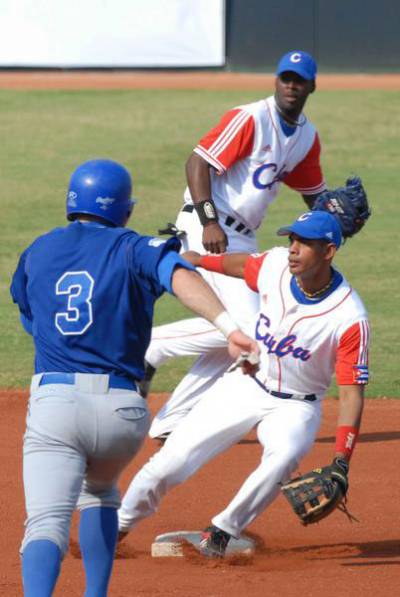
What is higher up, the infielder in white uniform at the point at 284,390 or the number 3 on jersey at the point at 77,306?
the number 3 on jersey at the point at 77,306

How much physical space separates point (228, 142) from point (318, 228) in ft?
5.69

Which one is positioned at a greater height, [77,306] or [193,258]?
[77,306]

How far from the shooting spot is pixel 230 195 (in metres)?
7.35

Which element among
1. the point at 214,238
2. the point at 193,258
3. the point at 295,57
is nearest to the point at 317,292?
the point at 193,258

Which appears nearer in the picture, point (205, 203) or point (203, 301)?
point (203, 301)

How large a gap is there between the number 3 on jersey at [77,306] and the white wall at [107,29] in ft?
61.0

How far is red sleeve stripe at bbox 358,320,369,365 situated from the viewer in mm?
5469

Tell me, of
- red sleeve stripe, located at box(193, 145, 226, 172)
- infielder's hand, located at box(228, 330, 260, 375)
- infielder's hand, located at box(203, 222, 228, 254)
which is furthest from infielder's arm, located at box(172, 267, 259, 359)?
red sleeve stripe, located at box(193, 145, 226, 172)

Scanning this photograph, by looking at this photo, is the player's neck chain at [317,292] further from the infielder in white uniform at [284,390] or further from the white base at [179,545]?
the white base at [179,545]

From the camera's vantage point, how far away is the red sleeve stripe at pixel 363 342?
5.47 m

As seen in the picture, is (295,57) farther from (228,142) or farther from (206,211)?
(206,211)

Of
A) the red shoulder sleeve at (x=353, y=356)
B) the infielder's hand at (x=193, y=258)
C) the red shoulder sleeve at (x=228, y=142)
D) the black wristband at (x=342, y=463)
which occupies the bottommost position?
the black wristband at (x=342, y=463)

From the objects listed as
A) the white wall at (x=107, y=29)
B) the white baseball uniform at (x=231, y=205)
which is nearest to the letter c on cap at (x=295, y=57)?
the white baseball uniform at (x=231, y=205)

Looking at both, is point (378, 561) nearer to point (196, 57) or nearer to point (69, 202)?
point (69, 202)
